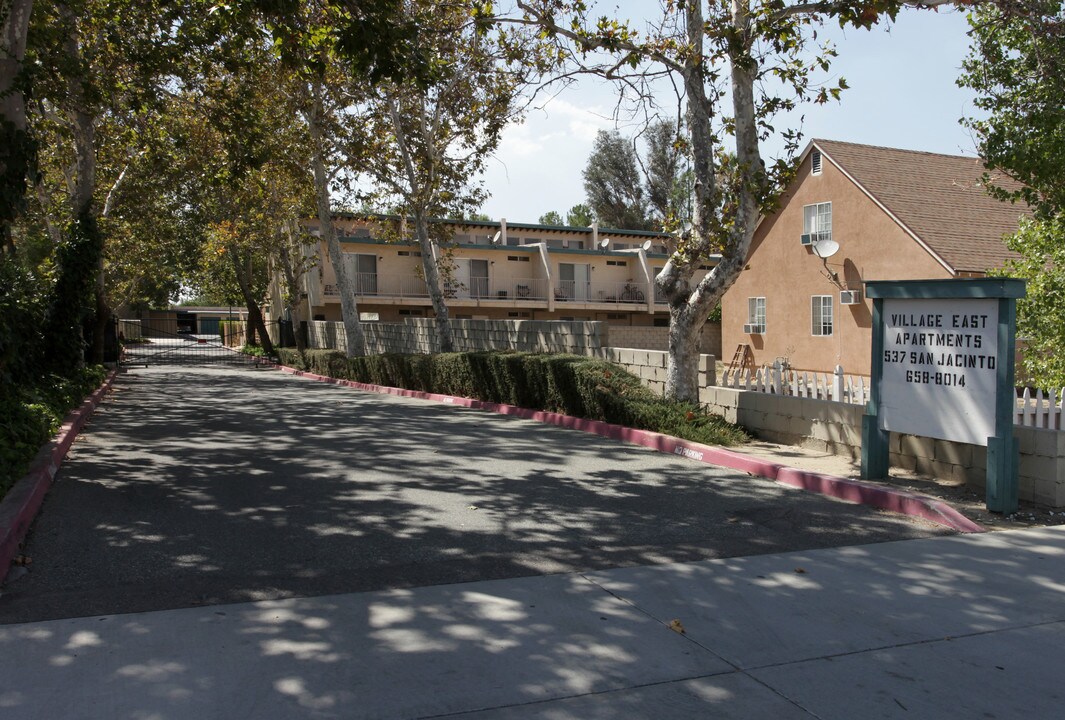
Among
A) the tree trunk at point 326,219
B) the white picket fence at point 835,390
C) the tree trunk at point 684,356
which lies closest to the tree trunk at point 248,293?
the tree trunk at point 326,219

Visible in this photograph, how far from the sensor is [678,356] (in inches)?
507

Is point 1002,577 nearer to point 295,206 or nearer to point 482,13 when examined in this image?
point 482,13

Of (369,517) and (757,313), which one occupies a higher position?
(757,313)

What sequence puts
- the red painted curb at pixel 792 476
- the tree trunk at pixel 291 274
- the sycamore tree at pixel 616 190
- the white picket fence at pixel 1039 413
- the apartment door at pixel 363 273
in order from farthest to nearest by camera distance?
1. the sycamore tree at pixel 616 190
2. the apartment door at pixel 363 273
3. the tree trunk at pixel 291 274
4. the white picket fence at pixel 1039 413
5. the red painted curb at pixel 792 476

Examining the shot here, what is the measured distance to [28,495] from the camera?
7559 mm

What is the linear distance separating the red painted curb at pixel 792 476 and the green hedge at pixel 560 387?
0.25 metres

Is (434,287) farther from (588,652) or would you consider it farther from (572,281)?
(572,281)

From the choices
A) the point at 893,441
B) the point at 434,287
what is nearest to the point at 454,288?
the point at 434,287

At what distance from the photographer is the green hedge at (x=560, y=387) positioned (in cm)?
1199

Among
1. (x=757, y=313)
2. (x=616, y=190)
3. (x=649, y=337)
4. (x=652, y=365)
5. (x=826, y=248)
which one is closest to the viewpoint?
(x=652, y=365)

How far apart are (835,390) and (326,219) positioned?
2063cm

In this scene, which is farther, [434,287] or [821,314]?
[821,314]

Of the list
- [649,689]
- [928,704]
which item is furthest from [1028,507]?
[649,689]

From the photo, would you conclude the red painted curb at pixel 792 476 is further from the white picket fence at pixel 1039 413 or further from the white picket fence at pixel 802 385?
the white picket fence at pixel 802 385
